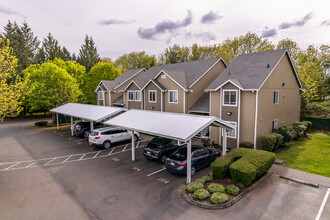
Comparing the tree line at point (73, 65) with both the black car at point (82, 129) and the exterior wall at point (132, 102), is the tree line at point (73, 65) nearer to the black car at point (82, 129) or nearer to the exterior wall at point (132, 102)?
the black car at point (82, 129)

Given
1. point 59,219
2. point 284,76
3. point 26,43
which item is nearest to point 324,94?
point 284,76

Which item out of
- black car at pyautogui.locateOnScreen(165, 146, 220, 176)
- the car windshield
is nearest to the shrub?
black car at pyautogui.locateOnScreen(165, 146, 220, 176)

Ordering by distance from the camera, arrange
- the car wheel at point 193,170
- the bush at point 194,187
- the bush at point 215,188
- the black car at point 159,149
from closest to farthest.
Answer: the bush at point 215,188 → the bush at point 194,187 → the car wheel at point 193,170 → the black car at point 159,149

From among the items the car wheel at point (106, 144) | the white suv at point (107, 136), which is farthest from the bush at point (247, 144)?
the car wheel at point (106, 144)

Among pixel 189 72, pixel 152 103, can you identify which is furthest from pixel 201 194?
pixel 189 72

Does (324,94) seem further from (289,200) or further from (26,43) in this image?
(26,43)

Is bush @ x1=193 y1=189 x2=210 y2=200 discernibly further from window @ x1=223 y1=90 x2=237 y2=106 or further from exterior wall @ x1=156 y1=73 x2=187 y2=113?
exterior wall @ x1=156 y1=73 x2=187 y2=113
